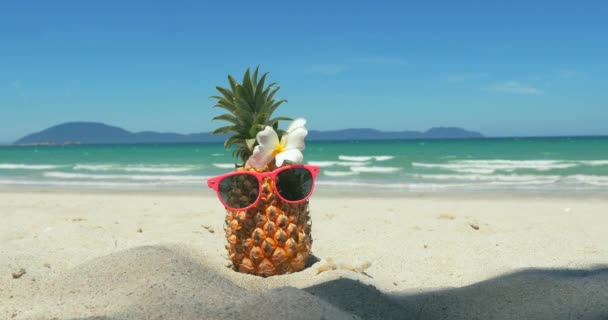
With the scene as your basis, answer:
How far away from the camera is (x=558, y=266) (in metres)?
4.55

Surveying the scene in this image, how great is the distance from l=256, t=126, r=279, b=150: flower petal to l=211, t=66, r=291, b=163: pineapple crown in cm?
16

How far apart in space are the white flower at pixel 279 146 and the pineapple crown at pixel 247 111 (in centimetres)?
13

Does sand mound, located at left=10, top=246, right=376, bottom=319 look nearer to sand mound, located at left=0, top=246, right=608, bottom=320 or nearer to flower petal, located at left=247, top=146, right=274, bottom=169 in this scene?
sand mound, located at left=0, top=246, right=608, bottom=320

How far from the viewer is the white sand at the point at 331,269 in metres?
3.15

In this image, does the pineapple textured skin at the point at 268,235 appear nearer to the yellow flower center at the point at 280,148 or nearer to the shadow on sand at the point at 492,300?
the yellow flower center at the point at 280,148

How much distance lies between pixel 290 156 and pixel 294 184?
282 millimetres

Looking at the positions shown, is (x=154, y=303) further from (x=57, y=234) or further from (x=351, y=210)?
(x=351, y=210)

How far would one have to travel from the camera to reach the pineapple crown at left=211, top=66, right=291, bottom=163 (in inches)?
161

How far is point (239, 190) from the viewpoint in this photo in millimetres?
4027

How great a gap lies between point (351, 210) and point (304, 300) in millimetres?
5848

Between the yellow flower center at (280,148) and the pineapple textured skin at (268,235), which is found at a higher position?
the yellow flower center at (280,148)

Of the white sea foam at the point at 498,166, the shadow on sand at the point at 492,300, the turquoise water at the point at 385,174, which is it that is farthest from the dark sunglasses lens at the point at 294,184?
the white sea foam at the point at 498,166

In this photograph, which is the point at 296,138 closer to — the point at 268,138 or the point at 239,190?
the point at 268,138

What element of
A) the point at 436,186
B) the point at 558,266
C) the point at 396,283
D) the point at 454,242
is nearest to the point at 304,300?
the point at 396,283
